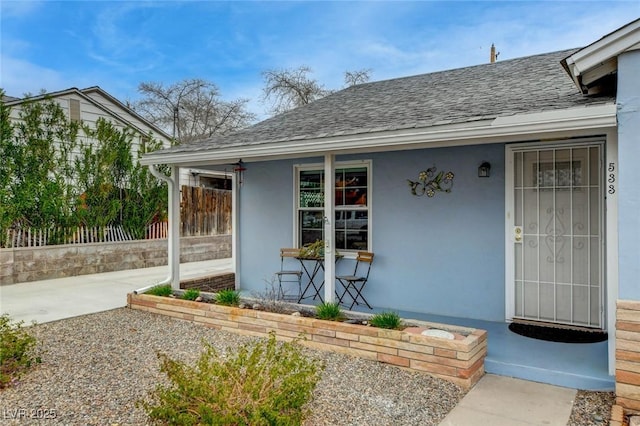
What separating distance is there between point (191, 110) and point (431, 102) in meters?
21.6

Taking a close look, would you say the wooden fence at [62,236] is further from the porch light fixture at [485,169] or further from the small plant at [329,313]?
the porch light fixture at [485,169]

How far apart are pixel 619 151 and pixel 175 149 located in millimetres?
5812

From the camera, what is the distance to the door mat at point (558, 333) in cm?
481

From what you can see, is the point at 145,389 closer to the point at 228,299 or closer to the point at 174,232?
the point at 228,299

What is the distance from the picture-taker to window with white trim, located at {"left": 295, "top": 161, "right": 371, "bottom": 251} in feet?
22.2

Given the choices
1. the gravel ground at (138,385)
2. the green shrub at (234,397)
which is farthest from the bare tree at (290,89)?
the green shrub at (234,397)

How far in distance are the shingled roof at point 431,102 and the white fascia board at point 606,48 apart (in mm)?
389

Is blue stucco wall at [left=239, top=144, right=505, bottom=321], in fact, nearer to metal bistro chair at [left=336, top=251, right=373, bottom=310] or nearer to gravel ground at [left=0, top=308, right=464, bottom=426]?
metal bistro chair at [left=336, top=251, right=373, bottom=310]

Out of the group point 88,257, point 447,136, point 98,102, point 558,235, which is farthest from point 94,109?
point 558,235

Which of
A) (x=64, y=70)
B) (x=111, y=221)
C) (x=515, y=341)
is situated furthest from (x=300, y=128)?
(x=64, y=70)

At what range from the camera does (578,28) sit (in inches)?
381

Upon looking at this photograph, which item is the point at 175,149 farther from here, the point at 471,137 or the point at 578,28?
the point at 578,28

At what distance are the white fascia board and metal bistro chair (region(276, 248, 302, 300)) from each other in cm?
465

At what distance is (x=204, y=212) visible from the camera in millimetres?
13211
